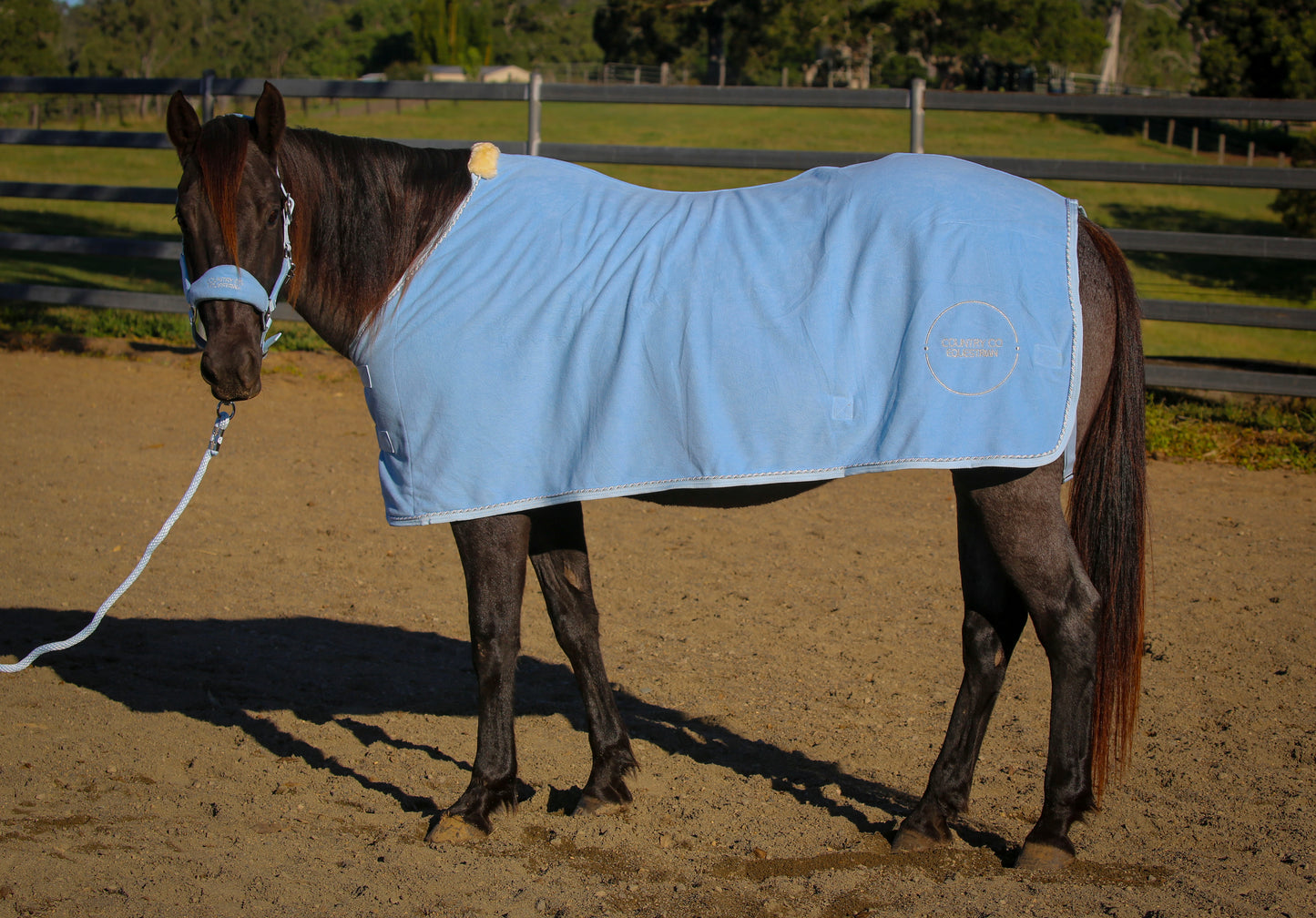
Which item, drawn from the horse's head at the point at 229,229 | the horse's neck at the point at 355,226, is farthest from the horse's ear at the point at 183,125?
the horse's neck at the point at 355,226

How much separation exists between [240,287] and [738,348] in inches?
46.5

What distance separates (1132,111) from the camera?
689 centimetres

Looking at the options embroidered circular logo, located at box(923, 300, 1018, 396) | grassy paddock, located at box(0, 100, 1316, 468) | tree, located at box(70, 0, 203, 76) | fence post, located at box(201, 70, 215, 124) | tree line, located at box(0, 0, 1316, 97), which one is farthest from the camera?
tree, located at box(70, 0, 203, 76)

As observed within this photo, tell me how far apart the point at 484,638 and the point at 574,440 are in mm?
606

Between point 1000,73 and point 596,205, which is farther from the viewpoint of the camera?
point 1000,73

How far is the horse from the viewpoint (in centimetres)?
256

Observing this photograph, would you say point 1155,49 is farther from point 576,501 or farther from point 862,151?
point 576,501

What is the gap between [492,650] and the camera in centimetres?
282

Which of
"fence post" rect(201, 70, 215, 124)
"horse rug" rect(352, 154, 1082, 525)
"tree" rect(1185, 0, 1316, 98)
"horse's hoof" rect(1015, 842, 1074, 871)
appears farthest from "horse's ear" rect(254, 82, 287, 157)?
"tree" rect(1185, 0, 1316, 98)

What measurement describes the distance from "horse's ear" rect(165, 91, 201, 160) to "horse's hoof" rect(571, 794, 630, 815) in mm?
1928

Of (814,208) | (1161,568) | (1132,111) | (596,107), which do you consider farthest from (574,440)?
(596,107)

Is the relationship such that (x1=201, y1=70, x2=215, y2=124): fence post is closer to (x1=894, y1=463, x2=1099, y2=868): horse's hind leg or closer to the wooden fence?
the wooden fence

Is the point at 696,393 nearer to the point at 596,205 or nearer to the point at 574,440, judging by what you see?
the point at 574,440

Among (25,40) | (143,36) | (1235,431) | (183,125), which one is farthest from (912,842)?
(143,36)
